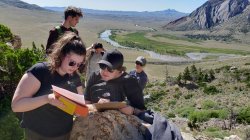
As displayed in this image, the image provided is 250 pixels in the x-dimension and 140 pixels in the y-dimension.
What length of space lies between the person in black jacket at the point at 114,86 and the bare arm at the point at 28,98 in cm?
137

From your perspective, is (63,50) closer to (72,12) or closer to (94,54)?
(72,12)

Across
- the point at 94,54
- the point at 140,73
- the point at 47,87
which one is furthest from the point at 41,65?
the point at 140,73

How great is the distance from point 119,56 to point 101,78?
0.41 m

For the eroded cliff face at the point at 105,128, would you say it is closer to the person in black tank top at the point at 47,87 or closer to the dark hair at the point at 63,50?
the person in black tank top at the point at 47,87

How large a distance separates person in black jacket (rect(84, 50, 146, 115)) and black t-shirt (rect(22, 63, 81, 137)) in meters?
0.97

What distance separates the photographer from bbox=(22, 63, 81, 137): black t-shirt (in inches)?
158

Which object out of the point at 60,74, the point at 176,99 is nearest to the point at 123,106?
the point at 60,74

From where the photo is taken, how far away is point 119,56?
527cm

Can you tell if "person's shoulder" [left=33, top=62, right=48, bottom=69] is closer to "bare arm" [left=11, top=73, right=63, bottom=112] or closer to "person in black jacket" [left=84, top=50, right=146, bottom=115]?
"bare arm" [left=11, top=73, right=63, bottom=112]

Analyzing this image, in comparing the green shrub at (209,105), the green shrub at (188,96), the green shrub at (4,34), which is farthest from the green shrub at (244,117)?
the green shrub at (188,96)

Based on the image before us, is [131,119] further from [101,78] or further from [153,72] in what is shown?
[153,72]

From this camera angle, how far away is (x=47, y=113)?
13.4 feet

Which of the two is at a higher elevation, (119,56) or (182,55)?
(119,56)

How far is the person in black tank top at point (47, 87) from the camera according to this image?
152 inches
